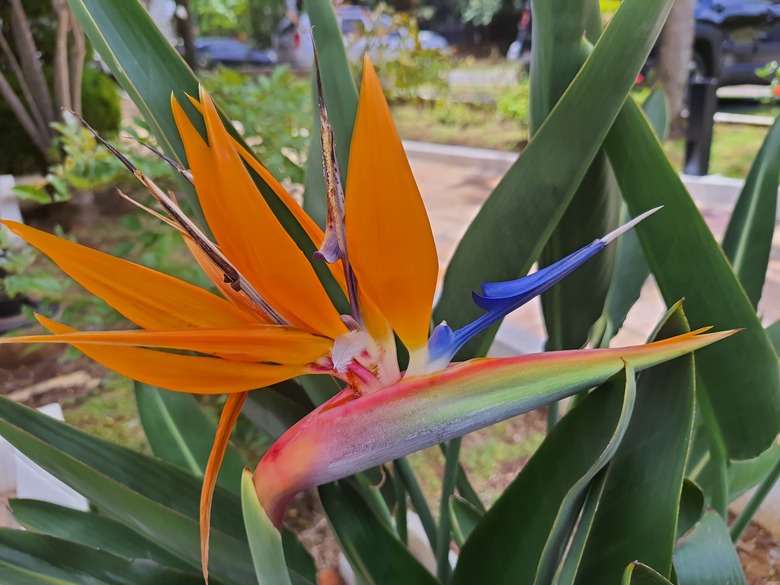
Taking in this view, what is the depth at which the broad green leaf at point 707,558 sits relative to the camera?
1.49ft

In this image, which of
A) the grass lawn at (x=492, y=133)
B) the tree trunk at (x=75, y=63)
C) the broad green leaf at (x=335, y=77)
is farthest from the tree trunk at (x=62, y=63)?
the broad green leaf at (x=335, y=77)

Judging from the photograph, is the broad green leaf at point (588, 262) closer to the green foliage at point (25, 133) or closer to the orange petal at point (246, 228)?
the orange petal at point (246, 228)

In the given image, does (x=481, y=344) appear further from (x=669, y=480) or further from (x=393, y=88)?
(x=393, y=88)

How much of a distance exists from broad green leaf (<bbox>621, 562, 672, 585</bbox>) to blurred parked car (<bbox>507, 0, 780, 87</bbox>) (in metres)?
4.65

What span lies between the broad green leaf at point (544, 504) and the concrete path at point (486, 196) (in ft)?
1.40

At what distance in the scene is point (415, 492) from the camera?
0.50 meters

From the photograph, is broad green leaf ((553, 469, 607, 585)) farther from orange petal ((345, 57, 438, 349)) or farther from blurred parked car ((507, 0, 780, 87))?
blurred parked car ((507, 0, 780, 87))

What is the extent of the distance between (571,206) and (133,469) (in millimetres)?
357

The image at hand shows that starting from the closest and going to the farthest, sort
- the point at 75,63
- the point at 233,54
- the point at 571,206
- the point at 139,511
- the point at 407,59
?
the point at 139,511 → the point at 571,206 → the point at 75,63 → the point at 407,59 → the point at 233,54

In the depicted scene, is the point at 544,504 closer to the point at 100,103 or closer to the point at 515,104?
the point at 100,103

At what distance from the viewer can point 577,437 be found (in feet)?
1.18

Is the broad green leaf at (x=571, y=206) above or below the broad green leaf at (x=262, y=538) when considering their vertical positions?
above

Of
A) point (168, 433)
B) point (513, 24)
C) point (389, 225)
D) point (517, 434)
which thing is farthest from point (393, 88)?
point (513, 24)

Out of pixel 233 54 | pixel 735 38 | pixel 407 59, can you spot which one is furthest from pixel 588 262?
pixel 233 54
